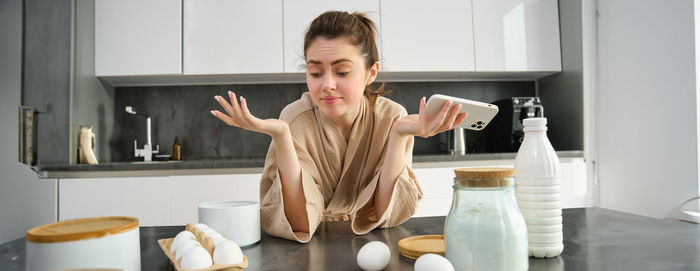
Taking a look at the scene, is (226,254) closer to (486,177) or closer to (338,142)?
(486,177)

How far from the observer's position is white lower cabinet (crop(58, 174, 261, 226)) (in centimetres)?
Result: 221

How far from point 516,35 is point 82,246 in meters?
2.77

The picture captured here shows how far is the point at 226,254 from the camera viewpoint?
576 millimetres

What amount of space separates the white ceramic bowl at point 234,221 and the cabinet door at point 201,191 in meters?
1.50

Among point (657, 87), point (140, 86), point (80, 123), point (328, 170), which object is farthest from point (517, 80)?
point (80, 123)

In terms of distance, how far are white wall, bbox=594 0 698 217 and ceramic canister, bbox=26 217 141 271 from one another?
232 cm

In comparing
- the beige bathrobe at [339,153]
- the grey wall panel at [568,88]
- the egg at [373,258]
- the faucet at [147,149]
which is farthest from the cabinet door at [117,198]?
the grey wall panel at [568,88]

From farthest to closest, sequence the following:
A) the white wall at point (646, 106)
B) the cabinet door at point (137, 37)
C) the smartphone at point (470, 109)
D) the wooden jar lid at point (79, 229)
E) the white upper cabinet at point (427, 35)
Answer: the white upper cabinet at point (427, 35)
the cabinet door at point (137, 37)
the white wall at point (646, 106)
the smartphone at point (470, 109)
the wooden jar lid at point (79, 229)

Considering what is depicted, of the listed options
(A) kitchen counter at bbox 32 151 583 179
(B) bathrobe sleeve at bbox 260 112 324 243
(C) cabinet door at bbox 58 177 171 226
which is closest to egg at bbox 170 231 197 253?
(B) bathrobe sleeve at bbox 260 112 324 243

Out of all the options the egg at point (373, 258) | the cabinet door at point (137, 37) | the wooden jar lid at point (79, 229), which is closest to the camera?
the wooden jar lid at point (79, 229)

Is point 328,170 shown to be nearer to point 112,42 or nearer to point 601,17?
point 112,42

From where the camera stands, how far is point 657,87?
7.10 feet

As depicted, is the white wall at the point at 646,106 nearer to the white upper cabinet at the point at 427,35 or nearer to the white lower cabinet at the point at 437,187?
the white lower cabinet at the point at 437,187

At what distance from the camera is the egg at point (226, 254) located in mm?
573
